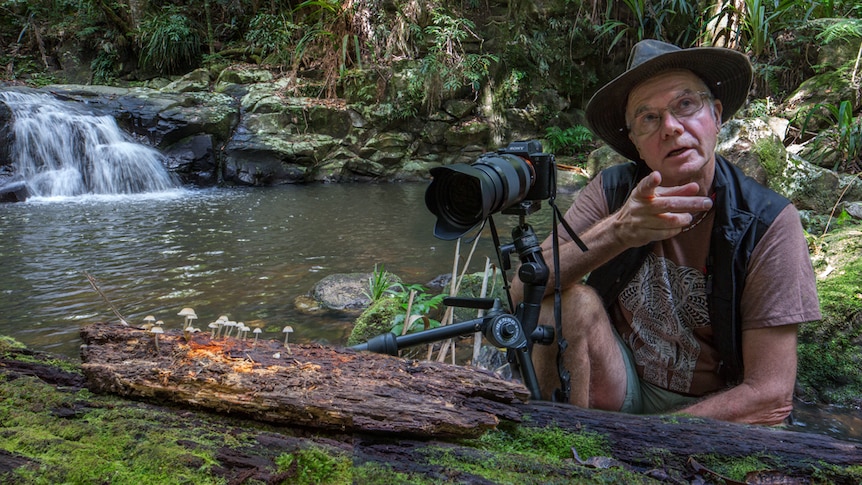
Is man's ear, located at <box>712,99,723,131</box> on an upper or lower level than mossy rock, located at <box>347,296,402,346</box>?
upper

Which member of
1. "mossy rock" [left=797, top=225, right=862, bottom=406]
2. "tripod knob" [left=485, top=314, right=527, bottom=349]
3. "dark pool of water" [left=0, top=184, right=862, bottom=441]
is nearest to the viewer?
"tripod knob" [left=485, top=314, right=527, bottom=349]

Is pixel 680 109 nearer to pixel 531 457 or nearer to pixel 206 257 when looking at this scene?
pixel 531 457

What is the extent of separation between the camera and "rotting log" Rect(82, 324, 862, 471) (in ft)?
3.23

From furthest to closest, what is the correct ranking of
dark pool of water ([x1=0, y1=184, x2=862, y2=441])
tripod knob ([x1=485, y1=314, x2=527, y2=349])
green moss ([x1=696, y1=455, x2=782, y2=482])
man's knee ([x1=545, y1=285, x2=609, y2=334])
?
dark pool of water ([x1=0, y1=184, x2=862, y2=441])
man's knee ([x1=545, y1=285, x2=609, y2=334])
tripod knob ([x1=485, y1=314, x2=527, y2=349])
green moss ([x1=696, y1=455, x2=782, y2=482])

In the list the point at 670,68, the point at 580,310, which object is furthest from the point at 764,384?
the point at 670,68

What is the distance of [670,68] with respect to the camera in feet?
5.06

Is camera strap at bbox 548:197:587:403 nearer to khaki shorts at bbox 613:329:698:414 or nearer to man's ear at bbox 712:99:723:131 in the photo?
khaki shorts at bbox 613:329:698:414

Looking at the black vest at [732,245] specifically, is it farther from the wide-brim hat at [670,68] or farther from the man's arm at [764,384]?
the wide-brim hat at [670,68]

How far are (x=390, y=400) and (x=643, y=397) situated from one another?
3.75 ft

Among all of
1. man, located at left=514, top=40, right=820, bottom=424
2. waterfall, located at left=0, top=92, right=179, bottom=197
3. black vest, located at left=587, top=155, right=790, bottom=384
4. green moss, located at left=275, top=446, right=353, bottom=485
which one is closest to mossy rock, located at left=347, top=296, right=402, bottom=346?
man, located at left=514, top=40, right=820, bottom=424

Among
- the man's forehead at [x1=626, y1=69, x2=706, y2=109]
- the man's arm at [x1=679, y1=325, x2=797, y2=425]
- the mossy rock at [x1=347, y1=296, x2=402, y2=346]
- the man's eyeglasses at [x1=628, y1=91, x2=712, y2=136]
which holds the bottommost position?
the mossy rock at [x1=347, y1=296, x2=402, y2=346]

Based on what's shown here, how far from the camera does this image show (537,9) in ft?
36.9

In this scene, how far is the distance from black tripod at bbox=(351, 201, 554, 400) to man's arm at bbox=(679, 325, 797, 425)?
19.8 inches

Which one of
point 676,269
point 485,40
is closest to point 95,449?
point 676,269
